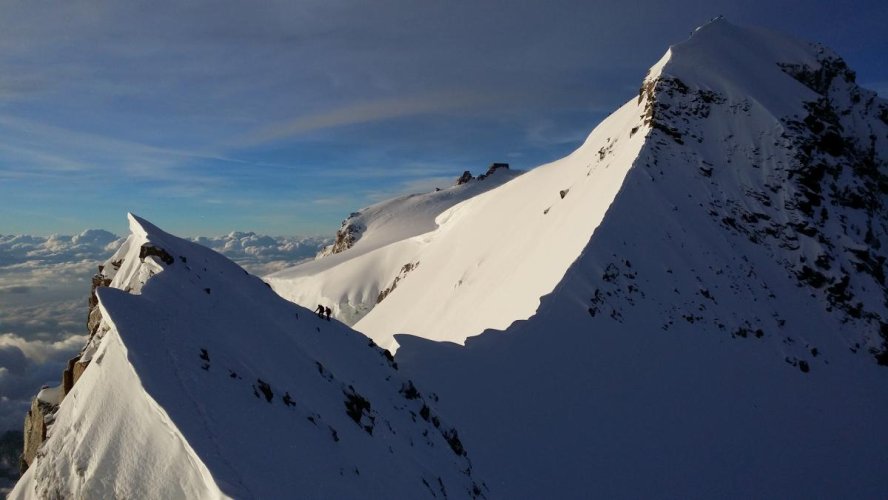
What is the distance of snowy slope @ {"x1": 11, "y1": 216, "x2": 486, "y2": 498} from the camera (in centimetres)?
619

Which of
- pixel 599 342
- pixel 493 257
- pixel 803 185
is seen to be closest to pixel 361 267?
pixel 493 257

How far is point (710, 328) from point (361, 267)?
53.0 m

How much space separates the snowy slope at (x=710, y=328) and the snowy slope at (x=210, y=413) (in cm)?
495

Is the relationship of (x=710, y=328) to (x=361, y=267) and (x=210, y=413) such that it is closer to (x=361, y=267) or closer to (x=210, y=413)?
(x=210, y=413)

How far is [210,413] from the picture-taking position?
6836mm

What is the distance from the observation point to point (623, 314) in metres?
23.1

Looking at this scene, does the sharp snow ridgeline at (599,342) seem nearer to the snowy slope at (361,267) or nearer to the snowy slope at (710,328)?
the snowy slope at (710,328)

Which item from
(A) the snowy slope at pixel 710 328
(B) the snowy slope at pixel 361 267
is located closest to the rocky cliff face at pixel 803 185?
(A) the snowy slope at pixel 710 328

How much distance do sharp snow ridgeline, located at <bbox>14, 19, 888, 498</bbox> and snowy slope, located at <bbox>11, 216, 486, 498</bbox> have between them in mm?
48

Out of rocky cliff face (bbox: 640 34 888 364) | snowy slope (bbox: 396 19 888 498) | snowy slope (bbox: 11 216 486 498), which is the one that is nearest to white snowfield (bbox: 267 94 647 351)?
snowy slope (bbox: 396 19 888 498)

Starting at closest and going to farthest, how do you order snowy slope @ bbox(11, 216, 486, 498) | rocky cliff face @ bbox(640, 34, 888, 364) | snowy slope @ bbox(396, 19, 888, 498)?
snowy slope @ bbox(11, 216, 486, 498), snowy slope @ bbox(396, 19, 888, 498), rocky cliff face @ bbox(640, 34, 888, 364)

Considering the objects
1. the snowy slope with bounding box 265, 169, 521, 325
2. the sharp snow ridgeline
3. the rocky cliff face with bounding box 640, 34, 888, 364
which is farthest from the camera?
the snowy slope with bounding box 265, 169, 521, 325

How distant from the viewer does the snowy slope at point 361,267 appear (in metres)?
64.6

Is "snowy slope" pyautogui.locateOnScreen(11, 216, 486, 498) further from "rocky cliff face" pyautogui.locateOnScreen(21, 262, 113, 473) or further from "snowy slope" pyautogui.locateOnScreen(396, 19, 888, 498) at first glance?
"snowy slope" pyautogui.locateOnScreen(396, 19, 888, 498)
